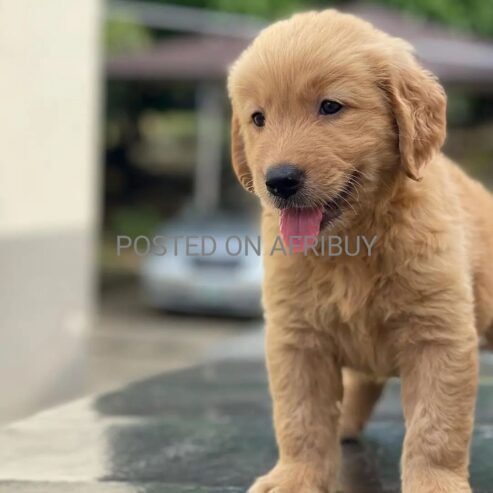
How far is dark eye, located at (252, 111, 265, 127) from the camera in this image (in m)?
2.35

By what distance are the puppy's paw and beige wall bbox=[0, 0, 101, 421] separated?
6172mm

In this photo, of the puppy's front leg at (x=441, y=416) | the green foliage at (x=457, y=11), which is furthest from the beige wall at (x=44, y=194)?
the green foliage at (x=457, y=11)

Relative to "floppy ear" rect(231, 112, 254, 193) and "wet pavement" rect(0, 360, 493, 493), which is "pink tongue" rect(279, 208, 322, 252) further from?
"wet pavement" rect(0, 360, 493, 493)

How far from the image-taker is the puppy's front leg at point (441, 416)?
2.36m

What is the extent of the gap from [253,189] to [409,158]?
41 centimetres

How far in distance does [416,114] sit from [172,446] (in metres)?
1.43

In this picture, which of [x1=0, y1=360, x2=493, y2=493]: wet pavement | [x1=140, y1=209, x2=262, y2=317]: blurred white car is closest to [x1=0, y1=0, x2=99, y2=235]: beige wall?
[x1=140, y1=209, x2=262, y2=317]: blurred white car

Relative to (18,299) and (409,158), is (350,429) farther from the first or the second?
(18,299)

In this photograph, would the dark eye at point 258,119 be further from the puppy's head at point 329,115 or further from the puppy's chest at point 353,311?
the puppy's chest at point 353,311

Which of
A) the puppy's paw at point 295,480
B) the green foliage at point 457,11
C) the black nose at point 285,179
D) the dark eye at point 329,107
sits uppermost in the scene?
the green foliage at point 457,11

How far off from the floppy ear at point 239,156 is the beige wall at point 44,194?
5.92 m

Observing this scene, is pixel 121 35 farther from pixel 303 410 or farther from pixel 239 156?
pixel 303 410

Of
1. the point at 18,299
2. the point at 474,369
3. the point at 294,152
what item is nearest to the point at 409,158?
the point at 294,152

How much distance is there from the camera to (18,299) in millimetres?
8562
